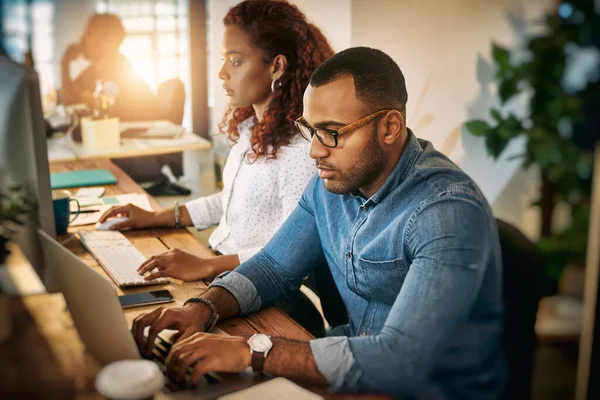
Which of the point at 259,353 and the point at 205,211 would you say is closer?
the point at 259,353

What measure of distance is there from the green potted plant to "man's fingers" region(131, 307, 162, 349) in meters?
0.71

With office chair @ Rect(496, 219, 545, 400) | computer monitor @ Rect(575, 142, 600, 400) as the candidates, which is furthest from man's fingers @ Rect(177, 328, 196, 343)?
computer monitor @ Rect(575, 142, 600, 400)

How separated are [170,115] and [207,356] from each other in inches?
129

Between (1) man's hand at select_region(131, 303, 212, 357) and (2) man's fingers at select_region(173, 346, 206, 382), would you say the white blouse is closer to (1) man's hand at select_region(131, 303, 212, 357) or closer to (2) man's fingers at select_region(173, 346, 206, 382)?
(1) man's hand at select_region(131, 303, 212, 357)

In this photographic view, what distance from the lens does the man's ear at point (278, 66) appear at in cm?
182

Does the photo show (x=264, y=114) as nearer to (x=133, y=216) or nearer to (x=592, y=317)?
(x=133, y=216)

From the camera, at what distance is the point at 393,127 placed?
4.14ft

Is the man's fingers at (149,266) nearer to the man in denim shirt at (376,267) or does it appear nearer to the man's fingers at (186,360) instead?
the man in denim shirt at (376,267)

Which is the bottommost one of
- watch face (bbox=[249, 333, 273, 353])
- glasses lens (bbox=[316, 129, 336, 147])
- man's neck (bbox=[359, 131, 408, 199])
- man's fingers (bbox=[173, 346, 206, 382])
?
man's fingers (bbox=[173, 346, 206, 382])

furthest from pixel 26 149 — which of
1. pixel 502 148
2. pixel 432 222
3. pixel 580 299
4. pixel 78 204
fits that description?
pixel 580 299

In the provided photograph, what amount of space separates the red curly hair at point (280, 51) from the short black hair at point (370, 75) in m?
0.52

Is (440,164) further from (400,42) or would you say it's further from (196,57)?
(196,57)

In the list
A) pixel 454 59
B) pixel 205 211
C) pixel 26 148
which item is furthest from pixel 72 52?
pixel 26 148

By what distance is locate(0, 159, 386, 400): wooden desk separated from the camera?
3.26 feet
